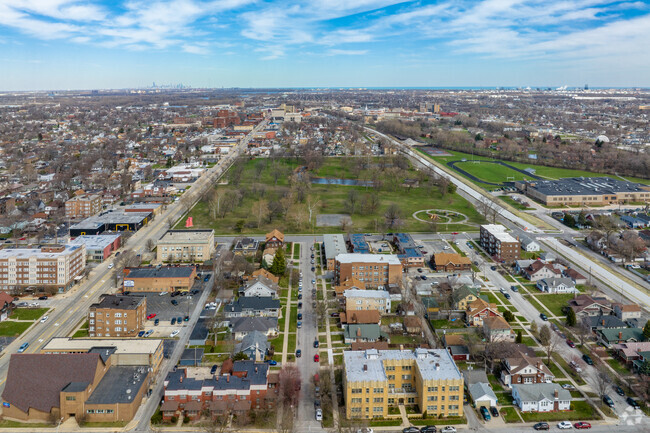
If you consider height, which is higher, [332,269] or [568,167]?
[568,167]

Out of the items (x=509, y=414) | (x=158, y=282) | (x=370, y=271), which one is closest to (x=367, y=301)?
(x=370, y=271)

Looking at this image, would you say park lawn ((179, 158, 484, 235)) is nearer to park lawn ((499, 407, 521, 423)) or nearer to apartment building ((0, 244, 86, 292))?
apartment building ((0, 244, 86, 292))

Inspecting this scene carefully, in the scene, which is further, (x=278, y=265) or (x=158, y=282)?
(x=278, y=265)

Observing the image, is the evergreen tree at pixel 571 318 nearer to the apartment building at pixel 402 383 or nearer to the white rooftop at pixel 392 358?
the white rooftop at pixel 392 358

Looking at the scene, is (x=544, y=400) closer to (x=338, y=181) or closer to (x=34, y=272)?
→ (x=34, y=272)

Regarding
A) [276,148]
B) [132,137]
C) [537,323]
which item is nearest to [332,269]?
[537,323]

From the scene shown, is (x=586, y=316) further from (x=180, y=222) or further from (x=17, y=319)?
(x=180, y=222)
